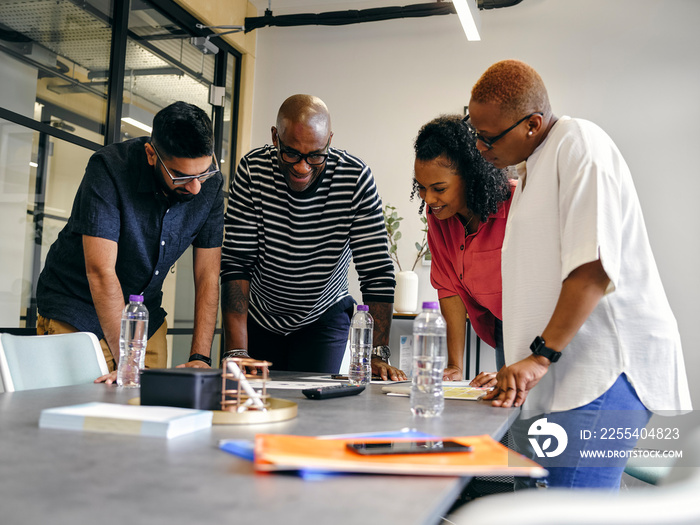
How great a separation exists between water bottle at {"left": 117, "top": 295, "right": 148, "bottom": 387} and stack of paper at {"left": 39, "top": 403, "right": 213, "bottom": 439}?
1.93ft

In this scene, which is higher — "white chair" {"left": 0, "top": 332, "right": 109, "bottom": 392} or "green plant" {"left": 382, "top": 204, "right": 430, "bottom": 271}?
"green plant" {"left": 382, "top": 204, "right": 430, "bottom": 271}

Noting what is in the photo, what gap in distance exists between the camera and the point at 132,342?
5.38ft

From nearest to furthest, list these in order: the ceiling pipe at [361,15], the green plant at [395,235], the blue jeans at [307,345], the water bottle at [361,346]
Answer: the water bottle at [361,346] < the blue jeans at [307,345] < the green plant at [395,235] < the ceiling pipe at [361,15]

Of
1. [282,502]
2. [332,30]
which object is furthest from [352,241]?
[332,30]

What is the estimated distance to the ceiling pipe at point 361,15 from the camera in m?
4.85

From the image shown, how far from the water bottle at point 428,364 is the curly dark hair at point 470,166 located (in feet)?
2.11

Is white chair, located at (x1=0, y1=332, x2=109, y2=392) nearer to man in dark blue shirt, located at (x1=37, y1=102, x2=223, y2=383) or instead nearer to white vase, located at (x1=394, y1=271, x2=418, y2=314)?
man in dark blue shirt, located at (x1=37, y1=102, x2=223, y2=383)

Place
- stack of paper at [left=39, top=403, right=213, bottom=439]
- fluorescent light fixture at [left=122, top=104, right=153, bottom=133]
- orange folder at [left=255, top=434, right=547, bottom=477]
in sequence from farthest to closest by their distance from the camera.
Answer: fluorescent light fixture at [left=122, top=104, right=153, bottom=133], stack of paper at [left=39, top=403, right=213, bottom=439], orange folder at [left=255, top=434, right=547, bottom=477]

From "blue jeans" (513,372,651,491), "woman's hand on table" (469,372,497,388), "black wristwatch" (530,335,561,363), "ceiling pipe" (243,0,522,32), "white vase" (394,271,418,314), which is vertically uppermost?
"ceiling pipe" (243,0,522,32)

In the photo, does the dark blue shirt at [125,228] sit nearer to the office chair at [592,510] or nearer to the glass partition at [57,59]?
the glass partition at [57,59]

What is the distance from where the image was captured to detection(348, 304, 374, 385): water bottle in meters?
1.77

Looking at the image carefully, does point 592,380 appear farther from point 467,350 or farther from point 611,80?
point 611,80

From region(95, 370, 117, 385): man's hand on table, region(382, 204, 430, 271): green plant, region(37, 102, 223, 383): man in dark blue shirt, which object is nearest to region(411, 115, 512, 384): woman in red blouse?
region(37, 102, 223, 383): man in dark blue shirt

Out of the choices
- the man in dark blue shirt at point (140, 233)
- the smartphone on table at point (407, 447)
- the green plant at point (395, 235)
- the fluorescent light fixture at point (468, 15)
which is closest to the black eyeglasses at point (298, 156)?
the man in dark blue shirt at point (140, 233)
